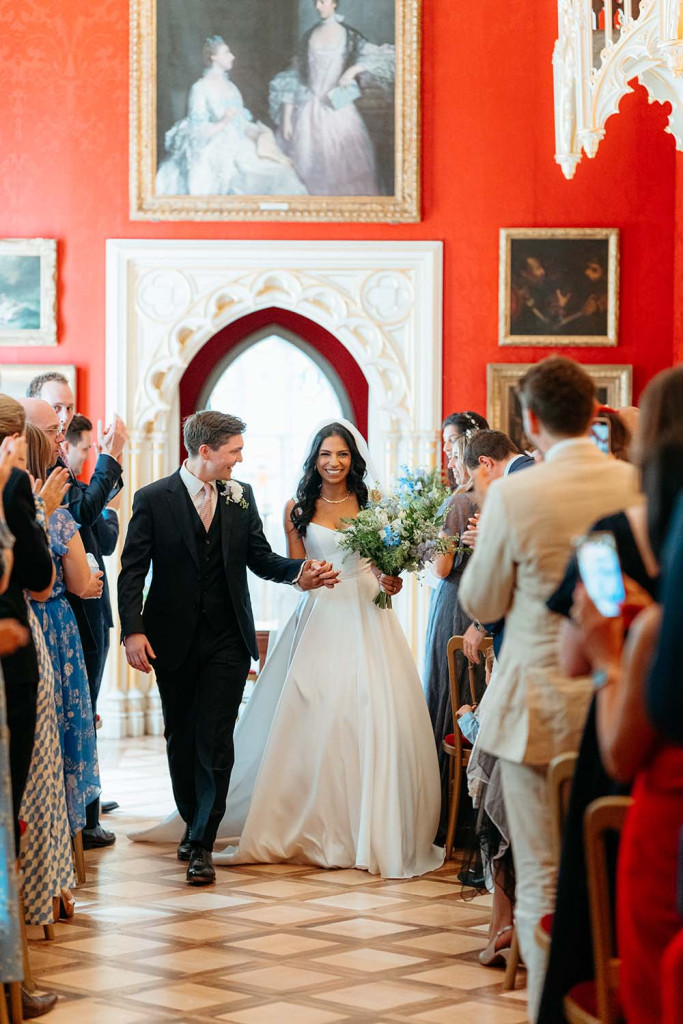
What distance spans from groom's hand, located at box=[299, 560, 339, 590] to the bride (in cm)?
22

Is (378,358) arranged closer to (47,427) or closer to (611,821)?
(47,427)

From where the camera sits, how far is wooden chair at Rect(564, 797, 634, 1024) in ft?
8.55

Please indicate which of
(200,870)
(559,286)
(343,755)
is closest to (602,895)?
(200,870)

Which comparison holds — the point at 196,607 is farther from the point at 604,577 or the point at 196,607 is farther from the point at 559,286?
the point at 559,286

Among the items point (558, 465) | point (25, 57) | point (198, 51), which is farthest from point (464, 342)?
point (558, 465)

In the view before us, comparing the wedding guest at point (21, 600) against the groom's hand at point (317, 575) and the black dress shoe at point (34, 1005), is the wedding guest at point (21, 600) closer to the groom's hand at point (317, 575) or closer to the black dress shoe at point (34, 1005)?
the black dress shoe at point (34, 1005)

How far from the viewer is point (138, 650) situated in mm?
5980

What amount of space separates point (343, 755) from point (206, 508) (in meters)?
1.35

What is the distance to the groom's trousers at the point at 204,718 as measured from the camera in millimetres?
6098

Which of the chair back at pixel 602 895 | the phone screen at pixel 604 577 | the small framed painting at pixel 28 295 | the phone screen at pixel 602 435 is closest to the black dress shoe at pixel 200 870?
the phone screen at pixel 602 435

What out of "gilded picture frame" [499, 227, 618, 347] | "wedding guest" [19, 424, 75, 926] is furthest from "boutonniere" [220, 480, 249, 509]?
"gilded picture frame" [499, 227, 618, 347]

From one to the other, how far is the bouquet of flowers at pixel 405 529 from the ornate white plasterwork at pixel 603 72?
7.59 ft

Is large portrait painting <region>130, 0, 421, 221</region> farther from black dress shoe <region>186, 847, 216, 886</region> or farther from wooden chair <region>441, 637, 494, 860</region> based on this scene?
black dress shoe <region>186, 847, 216, 886</region>

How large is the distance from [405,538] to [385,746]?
0.99 meters
